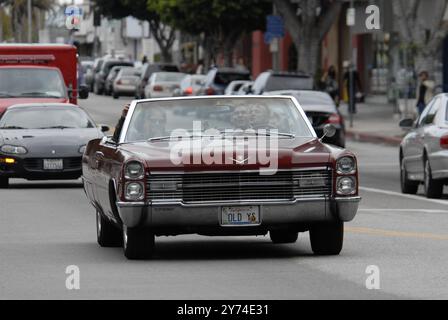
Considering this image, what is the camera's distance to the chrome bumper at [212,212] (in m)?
14.3

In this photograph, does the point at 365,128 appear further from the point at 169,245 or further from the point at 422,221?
the point at 169,245

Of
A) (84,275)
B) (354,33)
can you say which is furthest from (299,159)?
(354,33)

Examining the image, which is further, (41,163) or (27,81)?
(27,81)

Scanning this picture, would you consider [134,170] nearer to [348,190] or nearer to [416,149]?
[348,190]

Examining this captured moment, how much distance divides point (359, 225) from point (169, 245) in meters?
3.15

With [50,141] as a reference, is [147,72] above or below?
below

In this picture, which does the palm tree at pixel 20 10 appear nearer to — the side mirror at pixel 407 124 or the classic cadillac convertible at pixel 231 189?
the side mirror at pixel 407 124

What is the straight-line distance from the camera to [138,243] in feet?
48.1

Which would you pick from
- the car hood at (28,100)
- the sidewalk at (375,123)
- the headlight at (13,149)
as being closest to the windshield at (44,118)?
the headlight at (13,149)

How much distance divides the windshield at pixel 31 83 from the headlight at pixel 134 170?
1821cm

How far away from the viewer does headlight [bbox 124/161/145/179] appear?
14.3m

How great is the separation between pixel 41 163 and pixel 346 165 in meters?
12.0

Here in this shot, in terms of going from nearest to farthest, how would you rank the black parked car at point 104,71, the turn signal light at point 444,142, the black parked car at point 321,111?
1. the turn signal light at point 444,142
2. the black parked car at point 321,111
3. the black parked car at point 104,71

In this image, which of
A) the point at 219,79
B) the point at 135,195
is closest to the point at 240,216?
the point at 135,195
